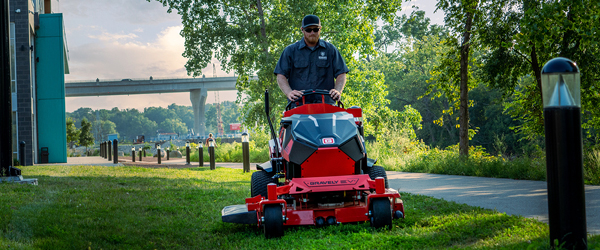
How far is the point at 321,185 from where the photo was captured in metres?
3.66

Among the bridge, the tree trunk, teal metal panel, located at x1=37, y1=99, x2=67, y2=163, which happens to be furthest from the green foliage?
the tree trunk

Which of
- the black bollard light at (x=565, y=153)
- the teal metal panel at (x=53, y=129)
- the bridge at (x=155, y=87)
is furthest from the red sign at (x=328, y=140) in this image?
the bridge at (x=155, y=87)

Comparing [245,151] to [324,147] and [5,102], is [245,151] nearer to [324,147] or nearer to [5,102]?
[5,102]

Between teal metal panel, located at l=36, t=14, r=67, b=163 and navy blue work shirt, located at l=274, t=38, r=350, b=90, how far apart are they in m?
18.0

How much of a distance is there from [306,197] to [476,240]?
1393 mm

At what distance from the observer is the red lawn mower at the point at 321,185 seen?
3693 millimetres

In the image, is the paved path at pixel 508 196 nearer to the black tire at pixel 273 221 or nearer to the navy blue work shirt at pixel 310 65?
the black tire at pixel 273 221

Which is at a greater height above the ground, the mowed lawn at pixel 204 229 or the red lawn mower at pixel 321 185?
the red lawn mower at pixel 321 185

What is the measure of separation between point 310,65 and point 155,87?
57403 millimetres

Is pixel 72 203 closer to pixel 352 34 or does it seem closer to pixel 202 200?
pixel 202 200

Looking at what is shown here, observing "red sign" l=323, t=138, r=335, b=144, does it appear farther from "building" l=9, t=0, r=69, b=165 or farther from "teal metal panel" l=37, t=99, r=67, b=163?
"teal metal panel" l=37, t=99, r=67, b=163

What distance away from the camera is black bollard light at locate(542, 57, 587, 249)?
7.50 ft

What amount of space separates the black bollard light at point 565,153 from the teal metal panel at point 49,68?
2117 centimetres

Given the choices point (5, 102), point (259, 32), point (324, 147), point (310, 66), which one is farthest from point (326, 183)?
point (259, 32)
